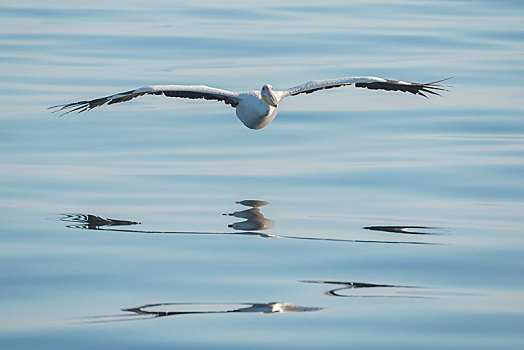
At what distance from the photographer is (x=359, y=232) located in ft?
32.9

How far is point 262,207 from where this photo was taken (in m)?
11.0

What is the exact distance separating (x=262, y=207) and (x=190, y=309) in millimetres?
3217

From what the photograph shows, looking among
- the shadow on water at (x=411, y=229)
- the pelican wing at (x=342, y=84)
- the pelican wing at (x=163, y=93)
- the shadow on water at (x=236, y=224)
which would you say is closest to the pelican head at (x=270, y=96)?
the pelican wing at (x=342, y=84)

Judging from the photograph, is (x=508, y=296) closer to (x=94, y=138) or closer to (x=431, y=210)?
(x=431, y=210)

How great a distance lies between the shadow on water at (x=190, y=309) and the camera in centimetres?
771

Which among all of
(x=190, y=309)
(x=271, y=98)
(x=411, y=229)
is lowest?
(x=190, y=309)

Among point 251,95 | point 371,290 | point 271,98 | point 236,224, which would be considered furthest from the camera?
point 251,95

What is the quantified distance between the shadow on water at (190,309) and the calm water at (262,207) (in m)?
0.02

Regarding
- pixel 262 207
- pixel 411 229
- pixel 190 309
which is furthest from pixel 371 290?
pixel 262 207

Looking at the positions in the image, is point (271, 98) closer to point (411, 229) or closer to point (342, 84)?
point (342, 84)

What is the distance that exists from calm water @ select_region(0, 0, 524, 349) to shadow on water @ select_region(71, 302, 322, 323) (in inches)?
0.8

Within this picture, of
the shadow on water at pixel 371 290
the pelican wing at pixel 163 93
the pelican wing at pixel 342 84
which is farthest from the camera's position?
the pelican wing at pixel 342 84

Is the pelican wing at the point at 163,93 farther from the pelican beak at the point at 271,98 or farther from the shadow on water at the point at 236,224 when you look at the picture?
the shadow on water at the point at 236,224

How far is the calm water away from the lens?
7.71 metres
